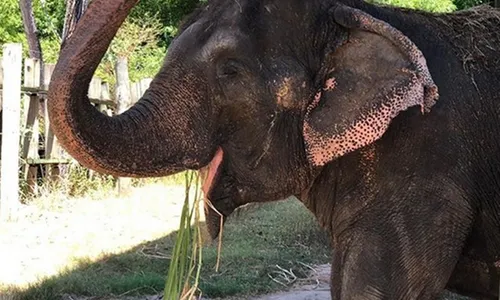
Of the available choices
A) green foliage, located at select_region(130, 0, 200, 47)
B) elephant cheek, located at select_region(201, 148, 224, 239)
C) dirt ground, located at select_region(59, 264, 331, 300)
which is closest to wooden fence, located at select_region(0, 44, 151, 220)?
dirt ground, located at select_region(59, 264, 331, 300)

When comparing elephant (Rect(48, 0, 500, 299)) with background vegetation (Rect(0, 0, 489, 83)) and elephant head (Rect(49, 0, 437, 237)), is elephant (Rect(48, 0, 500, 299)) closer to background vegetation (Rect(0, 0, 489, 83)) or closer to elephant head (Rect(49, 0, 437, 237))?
elephant head (Rect(49, 0, 437, 237))

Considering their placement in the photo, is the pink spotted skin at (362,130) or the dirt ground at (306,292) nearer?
the pink spotted skin at (362,130)

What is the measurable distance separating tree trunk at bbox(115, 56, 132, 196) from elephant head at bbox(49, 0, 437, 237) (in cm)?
886

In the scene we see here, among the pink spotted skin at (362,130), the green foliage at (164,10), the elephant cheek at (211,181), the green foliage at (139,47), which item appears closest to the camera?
the pink spotted skin at (362,130)

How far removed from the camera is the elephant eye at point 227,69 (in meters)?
3.39

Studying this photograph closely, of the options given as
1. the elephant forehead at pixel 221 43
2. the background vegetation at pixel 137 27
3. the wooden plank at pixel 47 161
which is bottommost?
the wooden plank at pixel 47 161

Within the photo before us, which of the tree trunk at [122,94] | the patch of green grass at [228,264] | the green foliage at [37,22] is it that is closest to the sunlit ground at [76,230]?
the tree trunk at [122,94]

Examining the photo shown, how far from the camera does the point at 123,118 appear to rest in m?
3.20

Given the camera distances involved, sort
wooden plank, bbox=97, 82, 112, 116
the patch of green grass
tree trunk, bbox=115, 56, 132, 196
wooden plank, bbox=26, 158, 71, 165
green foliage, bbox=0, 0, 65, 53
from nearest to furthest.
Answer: the patch of green grass → wooden plank, bbox=26, 158, 71, 165 → tree trunk, bbox=115, 56, 132, 196 → wooden plank, bbox=97, 82, 112, 116 → green foliage, bbox=0, 0, 65, 53

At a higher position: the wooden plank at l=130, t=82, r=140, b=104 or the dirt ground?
the wooden plank at l=130, t=82, r=140, b=104

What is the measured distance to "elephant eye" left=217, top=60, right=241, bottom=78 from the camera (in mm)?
3391

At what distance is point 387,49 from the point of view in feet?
11.1

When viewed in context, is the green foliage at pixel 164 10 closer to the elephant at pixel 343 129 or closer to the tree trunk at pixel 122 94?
the tree trunk at pixel 122 94

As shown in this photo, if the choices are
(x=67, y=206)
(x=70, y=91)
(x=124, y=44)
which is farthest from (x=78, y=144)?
(x=124, y=44)
